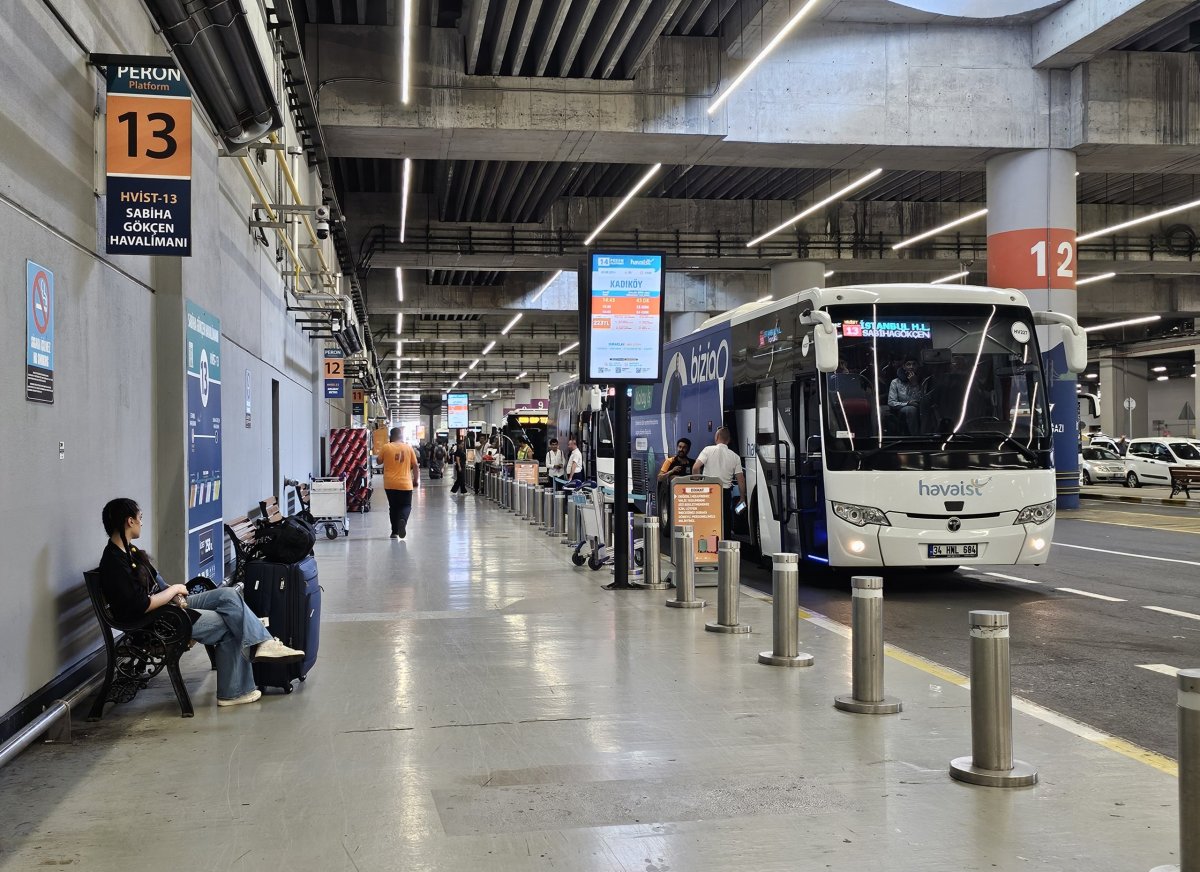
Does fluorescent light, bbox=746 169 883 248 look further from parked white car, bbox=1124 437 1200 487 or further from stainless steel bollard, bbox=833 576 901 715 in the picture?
stainless steel bollard, bbox=833 576 901 715

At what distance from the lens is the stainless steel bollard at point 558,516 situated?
62.4 ft

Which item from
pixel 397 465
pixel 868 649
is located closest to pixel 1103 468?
pixel 397 465

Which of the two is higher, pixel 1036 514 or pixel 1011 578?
pixel 1036 514

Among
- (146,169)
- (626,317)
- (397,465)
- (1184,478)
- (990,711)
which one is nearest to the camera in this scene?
(990,711)

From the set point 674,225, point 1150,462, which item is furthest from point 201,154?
point 1150,462

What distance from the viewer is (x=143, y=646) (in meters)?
6.36

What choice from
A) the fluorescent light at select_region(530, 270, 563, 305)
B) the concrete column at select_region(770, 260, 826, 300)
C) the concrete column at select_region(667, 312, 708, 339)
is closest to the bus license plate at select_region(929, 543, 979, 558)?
the concrete column at select_region(770, 260, 826, 300)

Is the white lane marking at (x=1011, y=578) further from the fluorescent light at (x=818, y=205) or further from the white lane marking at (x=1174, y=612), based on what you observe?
the fluorescent light at (x=818, y=205)

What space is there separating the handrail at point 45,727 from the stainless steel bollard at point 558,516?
494 inches

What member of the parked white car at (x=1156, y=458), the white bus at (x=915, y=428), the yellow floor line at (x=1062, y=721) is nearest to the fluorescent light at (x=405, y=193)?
the white bus at (x=915, y=428)

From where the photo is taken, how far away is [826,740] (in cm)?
582

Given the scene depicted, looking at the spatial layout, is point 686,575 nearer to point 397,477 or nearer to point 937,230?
point 397,477

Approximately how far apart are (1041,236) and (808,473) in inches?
533

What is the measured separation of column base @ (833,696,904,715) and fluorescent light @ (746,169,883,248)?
20439mm
